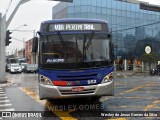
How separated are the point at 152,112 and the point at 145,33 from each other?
67072 millimetres

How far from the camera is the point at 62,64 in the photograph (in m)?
11.7

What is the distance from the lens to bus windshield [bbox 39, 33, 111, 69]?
463 inches

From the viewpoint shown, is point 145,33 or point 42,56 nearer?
point 42,56

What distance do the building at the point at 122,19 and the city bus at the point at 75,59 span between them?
56780 mm

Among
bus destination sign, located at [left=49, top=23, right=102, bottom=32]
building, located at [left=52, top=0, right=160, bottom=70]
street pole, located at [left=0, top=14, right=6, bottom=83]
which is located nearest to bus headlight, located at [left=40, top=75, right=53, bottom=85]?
bus destination sign, located at [left=49, top=23, right=102, bottom=32]

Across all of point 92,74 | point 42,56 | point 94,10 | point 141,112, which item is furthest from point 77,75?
point 94,10

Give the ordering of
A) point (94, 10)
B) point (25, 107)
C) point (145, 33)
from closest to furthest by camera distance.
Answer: point (25, 107) → point (94, 10) → point (145, 33)

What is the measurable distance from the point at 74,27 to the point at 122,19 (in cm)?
6359

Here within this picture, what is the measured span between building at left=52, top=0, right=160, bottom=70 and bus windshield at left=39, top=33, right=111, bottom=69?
56.9 m

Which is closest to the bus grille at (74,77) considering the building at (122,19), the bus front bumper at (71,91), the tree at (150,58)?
the bus front bumper at (71,91)

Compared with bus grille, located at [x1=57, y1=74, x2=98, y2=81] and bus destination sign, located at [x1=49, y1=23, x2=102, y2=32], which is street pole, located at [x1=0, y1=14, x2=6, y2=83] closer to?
bus destination sign, located at [x1=49, y1=23, x2=102, y2=32]

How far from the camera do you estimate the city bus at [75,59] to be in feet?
37.9

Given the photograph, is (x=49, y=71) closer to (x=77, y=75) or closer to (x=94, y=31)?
(x=77, y=75)

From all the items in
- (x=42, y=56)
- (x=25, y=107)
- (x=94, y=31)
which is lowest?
(x=25, y=107)
